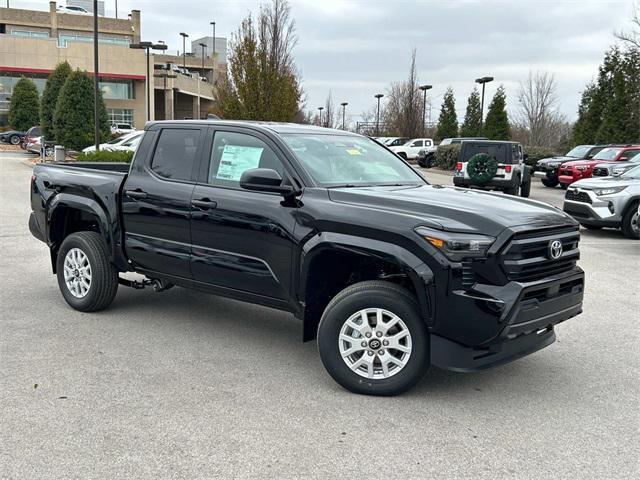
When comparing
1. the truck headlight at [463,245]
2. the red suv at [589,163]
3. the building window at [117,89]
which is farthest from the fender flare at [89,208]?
the building window at [117,89]

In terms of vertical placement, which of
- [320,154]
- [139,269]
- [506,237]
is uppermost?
[320,154]

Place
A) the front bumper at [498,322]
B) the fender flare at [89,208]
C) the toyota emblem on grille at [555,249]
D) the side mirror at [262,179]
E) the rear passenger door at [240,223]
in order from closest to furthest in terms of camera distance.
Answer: the front bumper at [498,322] < the toyota emblem on grille at [555,249] < the side mirror at [262,179] < the rear passenger door at [240,223] < the fender flare at [89,208]

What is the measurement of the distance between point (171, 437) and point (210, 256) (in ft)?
5.97

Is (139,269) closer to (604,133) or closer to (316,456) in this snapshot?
(316,456)

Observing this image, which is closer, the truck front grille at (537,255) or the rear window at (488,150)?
the truck front grille at (537,255)

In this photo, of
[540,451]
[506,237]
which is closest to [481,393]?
[540,451]

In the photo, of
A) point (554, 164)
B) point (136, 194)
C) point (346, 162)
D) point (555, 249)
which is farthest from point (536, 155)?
point (555, 249)

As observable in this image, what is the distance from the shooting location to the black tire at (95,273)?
606cm

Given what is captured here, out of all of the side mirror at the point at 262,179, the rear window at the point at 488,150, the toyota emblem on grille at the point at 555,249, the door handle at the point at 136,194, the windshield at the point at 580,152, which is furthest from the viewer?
the windshield at the point at 580,152

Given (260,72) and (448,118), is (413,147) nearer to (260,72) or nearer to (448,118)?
(448,118)

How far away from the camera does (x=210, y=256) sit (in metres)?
5.20

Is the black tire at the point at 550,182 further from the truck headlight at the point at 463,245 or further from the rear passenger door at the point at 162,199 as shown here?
the truck headlight at the point at 463,245

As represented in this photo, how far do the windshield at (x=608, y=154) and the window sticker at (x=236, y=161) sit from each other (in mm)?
20351

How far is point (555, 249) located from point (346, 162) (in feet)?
5.94
